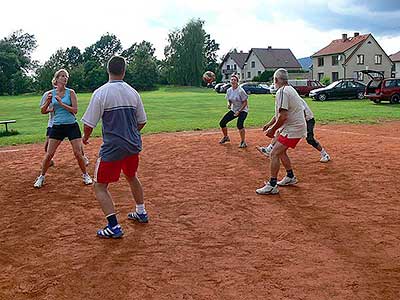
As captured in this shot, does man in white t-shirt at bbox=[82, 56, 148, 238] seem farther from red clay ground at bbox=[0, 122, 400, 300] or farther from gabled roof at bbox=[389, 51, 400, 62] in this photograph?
gabled roof at bbox=[389, 51, 400, 62]

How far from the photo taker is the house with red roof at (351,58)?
217 ft

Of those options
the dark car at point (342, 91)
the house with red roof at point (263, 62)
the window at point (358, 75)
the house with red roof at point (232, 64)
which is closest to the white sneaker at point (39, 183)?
the dark car at point (342, 91)

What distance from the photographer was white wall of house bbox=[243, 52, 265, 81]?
84688 millimetres

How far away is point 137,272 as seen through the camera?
4.38 meters

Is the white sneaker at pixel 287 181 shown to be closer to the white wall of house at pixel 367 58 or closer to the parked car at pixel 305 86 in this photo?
the parked car at pixel 305 86

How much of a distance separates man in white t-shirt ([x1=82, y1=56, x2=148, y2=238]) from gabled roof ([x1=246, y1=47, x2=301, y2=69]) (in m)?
79.8

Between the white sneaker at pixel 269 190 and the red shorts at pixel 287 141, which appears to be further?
the white sneaker at pixel 269 190

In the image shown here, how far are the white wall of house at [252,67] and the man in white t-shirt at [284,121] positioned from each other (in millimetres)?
78129

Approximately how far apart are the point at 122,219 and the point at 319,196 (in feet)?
9.29

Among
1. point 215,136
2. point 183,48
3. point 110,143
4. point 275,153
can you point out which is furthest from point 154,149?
point 183,48

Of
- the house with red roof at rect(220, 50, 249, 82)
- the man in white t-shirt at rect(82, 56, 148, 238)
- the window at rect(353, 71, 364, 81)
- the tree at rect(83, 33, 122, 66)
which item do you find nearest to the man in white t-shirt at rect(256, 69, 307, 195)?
the man in white t-shirt at rect(82, 56, 148, 238)

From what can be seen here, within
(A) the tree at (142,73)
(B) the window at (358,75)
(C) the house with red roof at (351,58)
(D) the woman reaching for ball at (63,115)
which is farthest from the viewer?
(A) the tree at (142,73)

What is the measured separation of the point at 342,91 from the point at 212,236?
31.5 m

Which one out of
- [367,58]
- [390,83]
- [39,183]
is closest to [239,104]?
[39,183]
